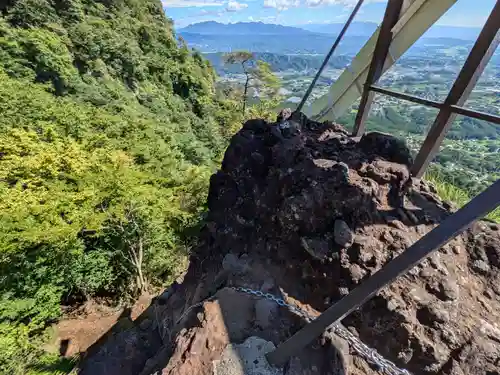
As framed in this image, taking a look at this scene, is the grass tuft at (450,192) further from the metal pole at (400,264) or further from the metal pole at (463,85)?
the metal pole at (400,264)

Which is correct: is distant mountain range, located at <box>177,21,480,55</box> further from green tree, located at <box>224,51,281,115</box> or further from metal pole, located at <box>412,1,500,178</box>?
green tree, located at <box>224,51,281,115</box>

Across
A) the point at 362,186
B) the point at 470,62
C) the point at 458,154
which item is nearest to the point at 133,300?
the point at 362,186

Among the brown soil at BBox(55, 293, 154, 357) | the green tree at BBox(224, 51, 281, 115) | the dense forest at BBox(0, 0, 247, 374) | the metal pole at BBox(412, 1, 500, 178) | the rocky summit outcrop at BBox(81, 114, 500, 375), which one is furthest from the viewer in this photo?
the green tree at BBox(224, 51, 281, 115)

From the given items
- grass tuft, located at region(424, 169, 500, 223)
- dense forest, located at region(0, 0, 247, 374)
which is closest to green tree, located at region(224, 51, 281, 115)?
dense forest, located at region(0, 0, 247, 374)

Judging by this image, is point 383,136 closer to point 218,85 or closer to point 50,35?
point 50,35

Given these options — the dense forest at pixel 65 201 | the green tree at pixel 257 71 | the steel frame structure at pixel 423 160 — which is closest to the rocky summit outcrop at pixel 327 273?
the steel frame structure at pixel 423 160

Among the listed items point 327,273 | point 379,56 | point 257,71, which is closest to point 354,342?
point 327,273
